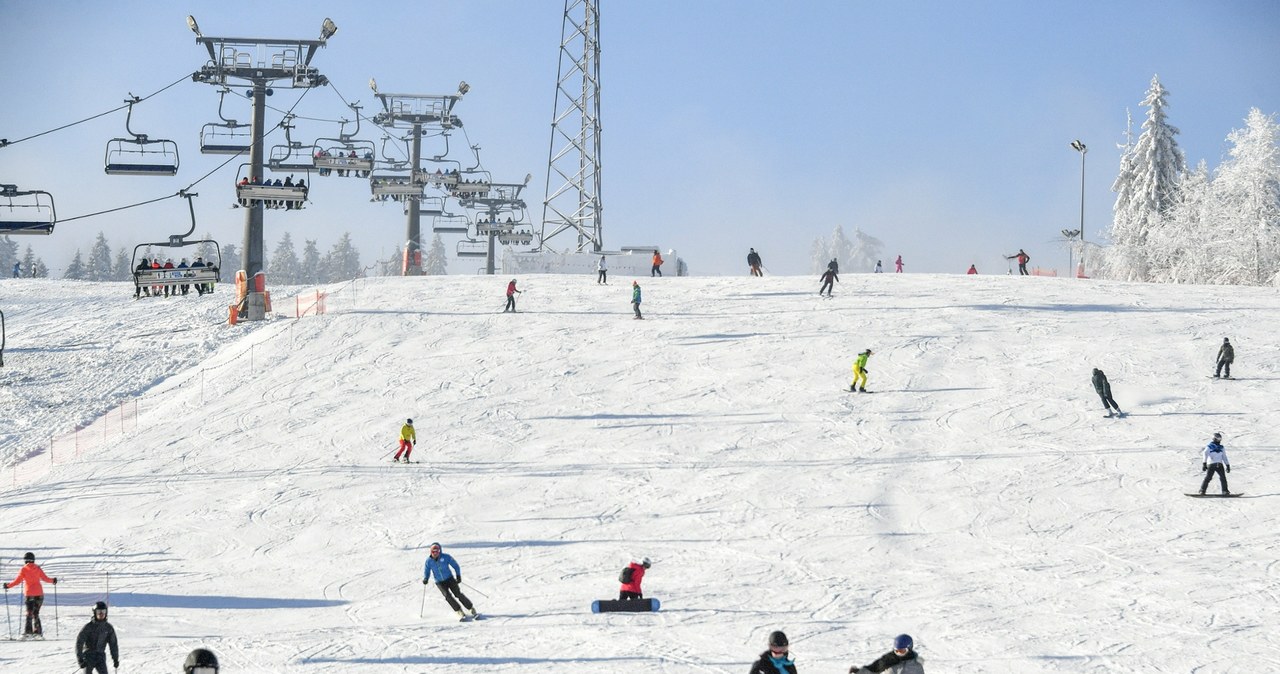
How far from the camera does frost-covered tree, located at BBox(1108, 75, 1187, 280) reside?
6469cm

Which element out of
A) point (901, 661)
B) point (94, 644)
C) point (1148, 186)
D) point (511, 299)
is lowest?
point (94, 644)

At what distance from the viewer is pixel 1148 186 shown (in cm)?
6512

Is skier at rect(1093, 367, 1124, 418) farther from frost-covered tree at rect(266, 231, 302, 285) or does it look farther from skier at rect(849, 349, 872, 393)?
frost-covered tree at rect(266, 231, 302, 285)

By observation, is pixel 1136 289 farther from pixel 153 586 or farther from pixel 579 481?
pixel 153 586

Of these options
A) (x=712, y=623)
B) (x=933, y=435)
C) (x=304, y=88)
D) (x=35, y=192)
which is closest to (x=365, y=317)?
(x=304, y=88)

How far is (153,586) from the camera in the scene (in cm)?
1834

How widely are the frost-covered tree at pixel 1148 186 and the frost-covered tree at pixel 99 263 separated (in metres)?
96.5

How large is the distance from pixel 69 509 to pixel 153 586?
20.5 ft

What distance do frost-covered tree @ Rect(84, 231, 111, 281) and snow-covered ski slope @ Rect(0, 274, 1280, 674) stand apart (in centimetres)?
8370

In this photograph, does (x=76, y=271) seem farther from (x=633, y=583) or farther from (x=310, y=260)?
(x=633, y=583)

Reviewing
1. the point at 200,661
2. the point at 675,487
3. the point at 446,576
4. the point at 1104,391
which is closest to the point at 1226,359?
the point at 1104,391

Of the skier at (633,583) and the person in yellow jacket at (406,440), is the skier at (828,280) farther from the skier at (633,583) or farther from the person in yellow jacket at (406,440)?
the skier at (633,583)

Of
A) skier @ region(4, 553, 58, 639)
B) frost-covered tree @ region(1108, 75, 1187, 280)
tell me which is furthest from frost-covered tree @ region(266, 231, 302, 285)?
skier @ region(4, 553, 58, 639)

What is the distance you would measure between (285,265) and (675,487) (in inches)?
4843
